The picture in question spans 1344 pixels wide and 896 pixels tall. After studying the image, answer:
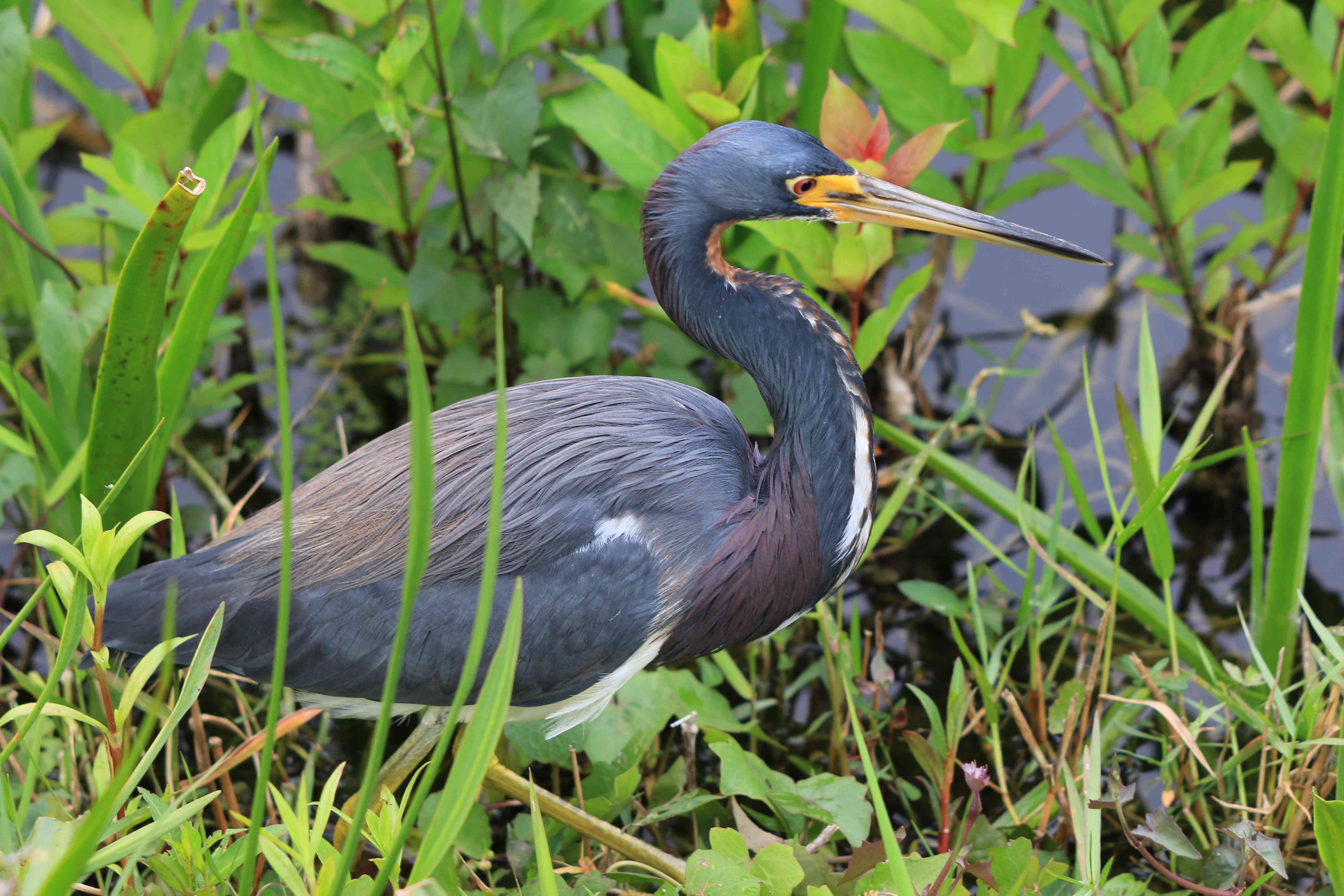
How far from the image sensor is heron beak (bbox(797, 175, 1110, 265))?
205 centimetres

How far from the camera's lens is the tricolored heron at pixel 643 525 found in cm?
201

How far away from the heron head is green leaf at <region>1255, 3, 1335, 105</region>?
4.23 feet

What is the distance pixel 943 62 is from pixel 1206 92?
631 mm

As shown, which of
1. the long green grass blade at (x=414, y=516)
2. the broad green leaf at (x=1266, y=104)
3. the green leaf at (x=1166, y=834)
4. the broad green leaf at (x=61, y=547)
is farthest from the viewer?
the broad green leaf at (x=1266, y=104)

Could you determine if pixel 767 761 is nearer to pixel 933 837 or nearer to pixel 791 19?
pixel 933 837

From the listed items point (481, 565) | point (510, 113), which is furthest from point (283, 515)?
point (510, 113)

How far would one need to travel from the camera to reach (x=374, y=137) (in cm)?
264

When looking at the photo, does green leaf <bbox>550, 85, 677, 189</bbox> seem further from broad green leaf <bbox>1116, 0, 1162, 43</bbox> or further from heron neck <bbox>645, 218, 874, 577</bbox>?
broad green leaf <bbox>1116, 0, 1162, 43</bbox>

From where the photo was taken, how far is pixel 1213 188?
115 inches

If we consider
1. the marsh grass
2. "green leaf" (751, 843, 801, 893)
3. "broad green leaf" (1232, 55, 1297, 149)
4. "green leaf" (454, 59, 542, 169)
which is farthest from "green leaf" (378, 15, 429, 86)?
"broad green leaf" (1232, 55, 1297, 149)

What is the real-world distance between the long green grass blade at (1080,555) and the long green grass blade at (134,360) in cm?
142

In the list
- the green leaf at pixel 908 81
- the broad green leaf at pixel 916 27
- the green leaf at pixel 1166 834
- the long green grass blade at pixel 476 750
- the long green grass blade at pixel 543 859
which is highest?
the broad green leaf at pixel 916 27

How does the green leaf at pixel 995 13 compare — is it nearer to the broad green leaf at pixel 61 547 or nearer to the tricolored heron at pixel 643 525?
the tricolored heron at pixel 643 525

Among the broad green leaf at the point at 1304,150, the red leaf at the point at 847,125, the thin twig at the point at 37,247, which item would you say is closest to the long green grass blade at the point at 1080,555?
the red leaf at the point at 847,125
